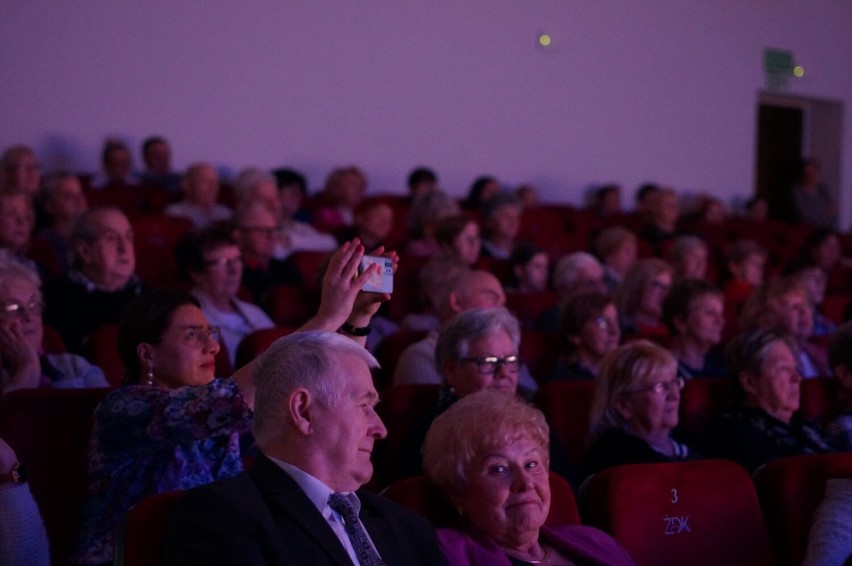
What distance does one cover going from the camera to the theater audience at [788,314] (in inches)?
172

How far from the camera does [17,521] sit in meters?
2.01

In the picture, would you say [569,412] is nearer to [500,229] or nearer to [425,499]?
[425,499]

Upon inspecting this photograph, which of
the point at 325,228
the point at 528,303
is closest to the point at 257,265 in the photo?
the point at 528,303

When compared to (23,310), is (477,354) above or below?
below

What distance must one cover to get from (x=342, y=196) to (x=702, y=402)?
11.2 ft

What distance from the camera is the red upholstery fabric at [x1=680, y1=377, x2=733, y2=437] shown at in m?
3.41

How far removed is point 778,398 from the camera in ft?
11.0

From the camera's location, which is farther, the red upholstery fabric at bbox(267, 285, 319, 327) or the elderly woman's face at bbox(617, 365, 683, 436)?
the red upholstery fabric at bbox(267, 285, 319, 327)

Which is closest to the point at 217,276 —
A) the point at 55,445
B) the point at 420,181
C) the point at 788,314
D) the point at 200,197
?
the point at 55,445

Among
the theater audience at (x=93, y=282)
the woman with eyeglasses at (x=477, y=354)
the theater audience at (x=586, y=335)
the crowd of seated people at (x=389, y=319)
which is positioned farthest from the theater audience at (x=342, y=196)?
the woman with eyeglasses at (x=477, y=354)

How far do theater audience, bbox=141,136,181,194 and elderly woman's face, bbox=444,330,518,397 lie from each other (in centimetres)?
355

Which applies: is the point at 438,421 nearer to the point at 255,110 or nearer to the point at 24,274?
the point at 24,274

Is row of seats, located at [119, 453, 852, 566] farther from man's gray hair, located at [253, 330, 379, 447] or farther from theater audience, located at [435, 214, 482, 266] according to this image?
theater audience, located at [435, 214, 482, 266]

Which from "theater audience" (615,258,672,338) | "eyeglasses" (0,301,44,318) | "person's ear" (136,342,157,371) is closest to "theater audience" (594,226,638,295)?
Answer: "theater audience" (615,258,672,338)
